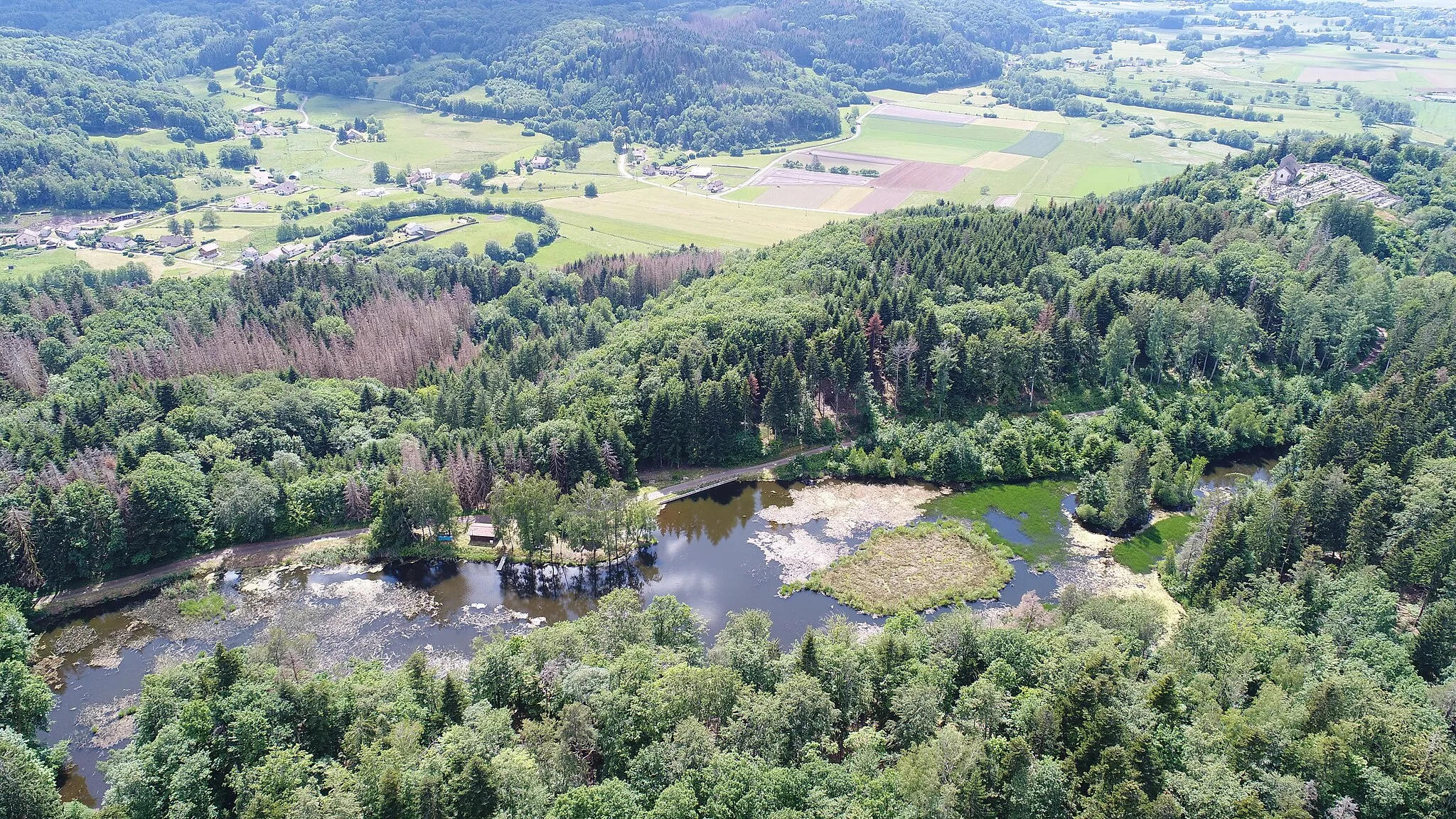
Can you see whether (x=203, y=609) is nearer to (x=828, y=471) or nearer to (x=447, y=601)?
(x=447, y=601)

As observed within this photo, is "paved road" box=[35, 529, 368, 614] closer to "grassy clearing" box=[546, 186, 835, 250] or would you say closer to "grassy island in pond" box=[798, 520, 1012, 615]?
"grassy island in pond" box=[798, 520, 1012, 615]

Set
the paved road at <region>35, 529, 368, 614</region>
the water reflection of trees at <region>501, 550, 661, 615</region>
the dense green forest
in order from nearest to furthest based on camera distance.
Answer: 1. the paved road at <region>35, 529, 368, 614</region>
2. the water reflection of trees at <region>501, 550, 661, 615</region>
3. the dense green forest

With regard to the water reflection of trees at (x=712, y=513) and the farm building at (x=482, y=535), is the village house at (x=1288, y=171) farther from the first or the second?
the farm building at (x=482, y=535)

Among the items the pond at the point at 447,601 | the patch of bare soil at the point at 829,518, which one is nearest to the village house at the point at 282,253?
the pond at the point at 447,601

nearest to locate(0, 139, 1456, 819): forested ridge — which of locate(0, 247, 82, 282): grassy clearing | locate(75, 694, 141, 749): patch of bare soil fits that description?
locate(75, 694, 141, 749): patch of bare soil

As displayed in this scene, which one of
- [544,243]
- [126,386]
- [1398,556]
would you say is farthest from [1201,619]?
[544,243]

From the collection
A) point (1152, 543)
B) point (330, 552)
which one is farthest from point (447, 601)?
point (1152, 543)
